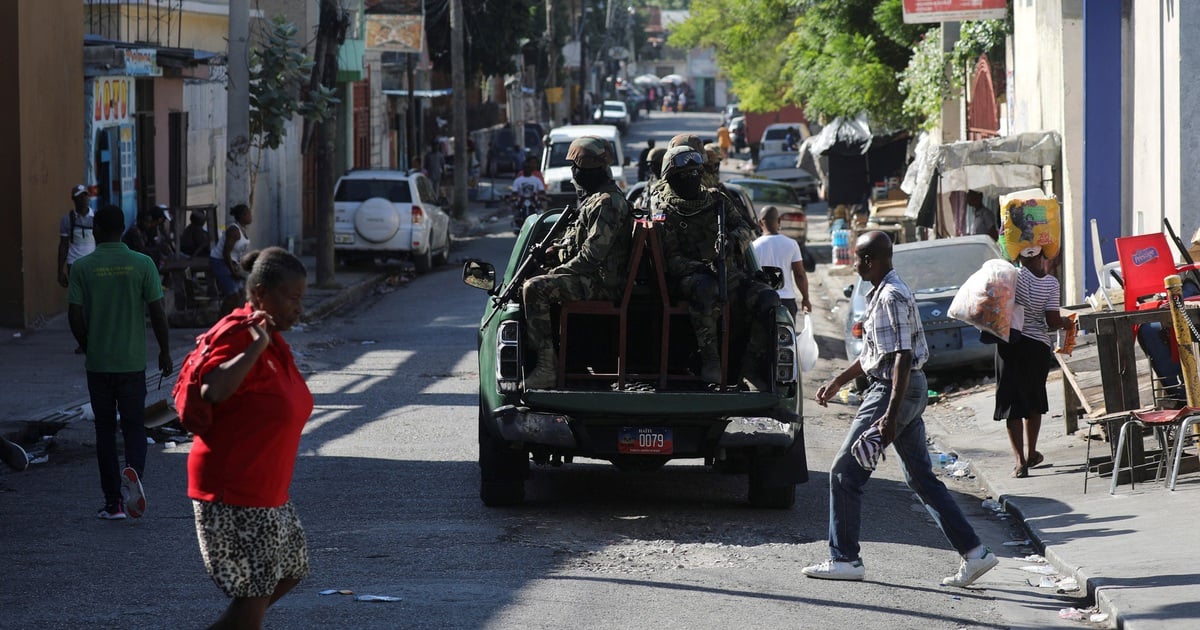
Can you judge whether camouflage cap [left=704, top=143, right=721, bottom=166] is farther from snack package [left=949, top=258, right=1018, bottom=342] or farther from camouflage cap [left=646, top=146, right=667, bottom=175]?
snack package [left=949, top=258, right=1018, bottom=342]

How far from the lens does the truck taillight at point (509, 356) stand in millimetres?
9250

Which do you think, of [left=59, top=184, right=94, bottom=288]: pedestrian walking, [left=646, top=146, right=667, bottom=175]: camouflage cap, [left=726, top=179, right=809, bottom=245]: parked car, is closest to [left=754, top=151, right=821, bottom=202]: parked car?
[left=726, top=179, right=809, bottom=245]: parked car

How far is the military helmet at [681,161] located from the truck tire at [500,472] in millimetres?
1903

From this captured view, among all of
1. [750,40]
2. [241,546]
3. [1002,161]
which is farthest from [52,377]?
[750,40]

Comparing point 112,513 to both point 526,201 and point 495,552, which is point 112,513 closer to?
point 495,552

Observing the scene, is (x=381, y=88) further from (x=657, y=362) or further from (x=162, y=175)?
(x=657, y=362)

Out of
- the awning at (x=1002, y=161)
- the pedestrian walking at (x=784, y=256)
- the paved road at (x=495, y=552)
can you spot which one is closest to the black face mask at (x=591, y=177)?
the paved road at (x=495, y=552)

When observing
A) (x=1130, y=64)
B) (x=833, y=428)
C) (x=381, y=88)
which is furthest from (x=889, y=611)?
(x=381, y=88)

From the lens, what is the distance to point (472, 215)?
142ft

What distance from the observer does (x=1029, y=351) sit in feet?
36.5

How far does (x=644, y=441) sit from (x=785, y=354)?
981 mm

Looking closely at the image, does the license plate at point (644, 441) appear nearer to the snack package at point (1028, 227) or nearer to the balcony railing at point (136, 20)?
the snack package at point (1028, 227)

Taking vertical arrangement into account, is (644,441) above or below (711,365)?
below

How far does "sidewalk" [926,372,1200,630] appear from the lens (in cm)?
729
